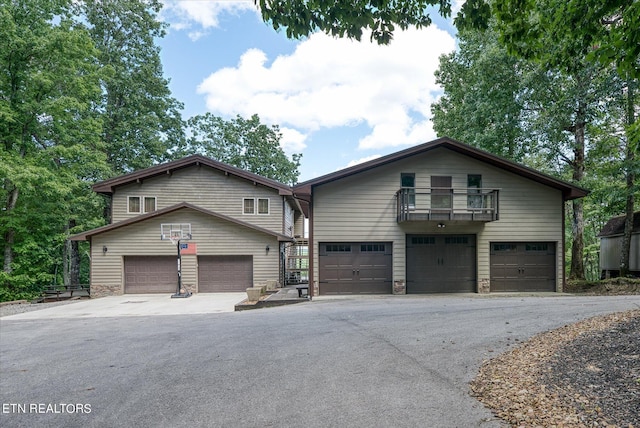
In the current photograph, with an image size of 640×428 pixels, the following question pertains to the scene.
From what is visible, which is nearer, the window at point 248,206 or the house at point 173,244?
the house at point 173,244

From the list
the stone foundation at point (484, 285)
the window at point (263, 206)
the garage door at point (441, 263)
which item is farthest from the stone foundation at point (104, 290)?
the stone foundation at point (484, 285)

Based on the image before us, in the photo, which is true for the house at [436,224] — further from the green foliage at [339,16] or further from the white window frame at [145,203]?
the white window frame at [145,203]

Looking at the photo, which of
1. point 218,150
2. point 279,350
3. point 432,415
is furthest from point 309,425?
point 218,150

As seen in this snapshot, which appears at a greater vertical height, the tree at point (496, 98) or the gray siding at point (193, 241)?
the tree at point (496, 98)

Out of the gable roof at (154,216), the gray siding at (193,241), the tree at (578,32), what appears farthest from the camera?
the gray siding at (193,241)

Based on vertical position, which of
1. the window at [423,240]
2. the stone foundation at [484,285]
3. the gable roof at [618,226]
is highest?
the gable roof at [618,226]

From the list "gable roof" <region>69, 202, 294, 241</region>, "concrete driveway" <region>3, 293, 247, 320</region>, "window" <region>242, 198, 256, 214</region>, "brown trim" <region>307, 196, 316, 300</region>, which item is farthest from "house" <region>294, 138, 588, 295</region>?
"window" <region>242, 198, 256, 214</region>

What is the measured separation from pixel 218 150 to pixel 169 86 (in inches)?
278

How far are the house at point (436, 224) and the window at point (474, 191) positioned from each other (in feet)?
0.13

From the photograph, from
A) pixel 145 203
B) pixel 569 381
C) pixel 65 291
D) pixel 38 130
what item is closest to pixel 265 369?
pixel 569 381

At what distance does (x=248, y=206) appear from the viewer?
19047 mm

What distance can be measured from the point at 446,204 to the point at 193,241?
11.8 metres

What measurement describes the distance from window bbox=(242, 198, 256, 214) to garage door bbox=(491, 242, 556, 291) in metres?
11.8

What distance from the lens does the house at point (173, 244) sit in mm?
16672
